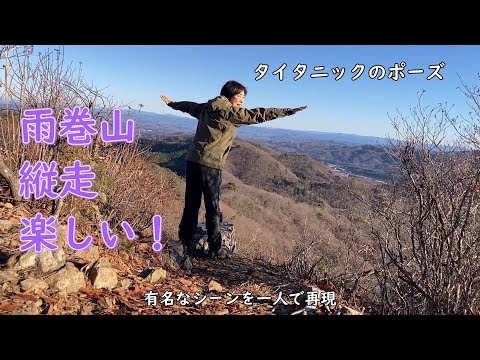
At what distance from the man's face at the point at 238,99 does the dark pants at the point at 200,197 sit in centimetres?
62

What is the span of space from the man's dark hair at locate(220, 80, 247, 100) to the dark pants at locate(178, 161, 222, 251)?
672 mm

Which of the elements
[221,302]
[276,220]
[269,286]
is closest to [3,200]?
[221,302]

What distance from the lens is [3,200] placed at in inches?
127

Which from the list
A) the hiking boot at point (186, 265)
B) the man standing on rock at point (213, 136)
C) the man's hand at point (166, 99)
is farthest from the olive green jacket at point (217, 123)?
the hiking boot at point (186, 265)

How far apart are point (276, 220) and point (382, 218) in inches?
858

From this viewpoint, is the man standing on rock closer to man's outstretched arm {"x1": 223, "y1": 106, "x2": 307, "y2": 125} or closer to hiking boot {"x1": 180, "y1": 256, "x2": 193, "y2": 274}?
man's outstretched arm {"x1": 223, "y1": 106, "x2": 307, "y2": 125}

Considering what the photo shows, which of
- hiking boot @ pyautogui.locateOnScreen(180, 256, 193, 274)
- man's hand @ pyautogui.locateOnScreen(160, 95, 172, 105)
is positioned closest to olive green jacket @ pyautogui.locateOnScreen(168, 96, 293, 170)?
man's hand @ pyautogui.locateOnScreen(160, 95, 172, 105)

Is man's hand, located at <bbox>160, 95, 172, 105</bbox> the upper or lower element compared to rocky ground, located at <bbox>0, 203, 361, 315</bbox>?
upper

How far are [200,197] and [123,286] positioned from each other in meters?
1.23

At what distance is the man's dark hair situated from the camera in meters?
3.22

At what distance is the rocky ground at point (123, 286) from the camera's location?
2.23 m

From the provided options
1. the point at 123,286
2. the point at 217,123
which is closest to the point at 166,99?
the point at 217,123

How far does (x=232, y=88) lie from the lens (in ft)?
10.6
